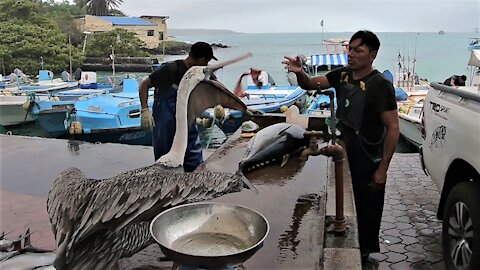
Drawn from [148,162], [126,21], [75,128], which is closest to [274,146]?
[148,162]

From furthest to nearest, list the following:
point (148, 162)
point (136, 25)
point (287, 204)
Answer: point (136, 25)
point (148, 162)
point (287, 204)

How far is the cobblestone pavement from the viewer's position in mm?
4090

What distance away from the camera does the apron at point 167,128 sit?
4.51 metres

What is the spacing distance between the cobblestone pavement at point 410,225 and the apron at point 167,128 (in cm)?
195

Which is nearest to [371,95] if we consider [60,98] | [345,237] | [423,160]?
[345,237]

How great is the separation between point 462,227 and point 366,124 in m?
1.04

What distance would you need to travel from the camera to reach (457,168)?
3.69 m

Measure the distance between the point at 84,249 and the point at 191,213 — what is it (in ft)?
1.81

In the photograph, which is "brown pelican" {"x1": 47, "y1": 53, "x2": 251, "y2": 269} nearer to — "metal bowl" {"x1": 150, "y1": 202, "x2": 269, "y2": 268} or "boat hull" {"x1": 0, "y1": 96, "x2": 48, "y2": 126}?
"metal bowl" {"x1": 150, "y1": 202, "x2": 269, "y2": 268}

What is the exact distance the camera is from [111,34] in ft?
141

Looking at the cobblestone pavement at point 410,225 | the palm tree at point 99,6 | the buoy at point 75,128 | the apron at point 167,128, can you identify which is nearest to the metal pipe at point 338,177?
the cobblestone pavement at point 410,225

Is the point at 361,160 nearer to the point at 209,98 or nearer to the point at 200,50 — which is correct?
the point at 209,98

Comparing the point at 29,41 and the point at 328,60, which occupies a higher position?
the point at 29,41

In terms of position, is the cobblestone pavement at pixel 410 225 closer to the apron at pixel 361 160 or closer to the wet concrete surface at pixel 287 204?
the apron at pixel 361 160
